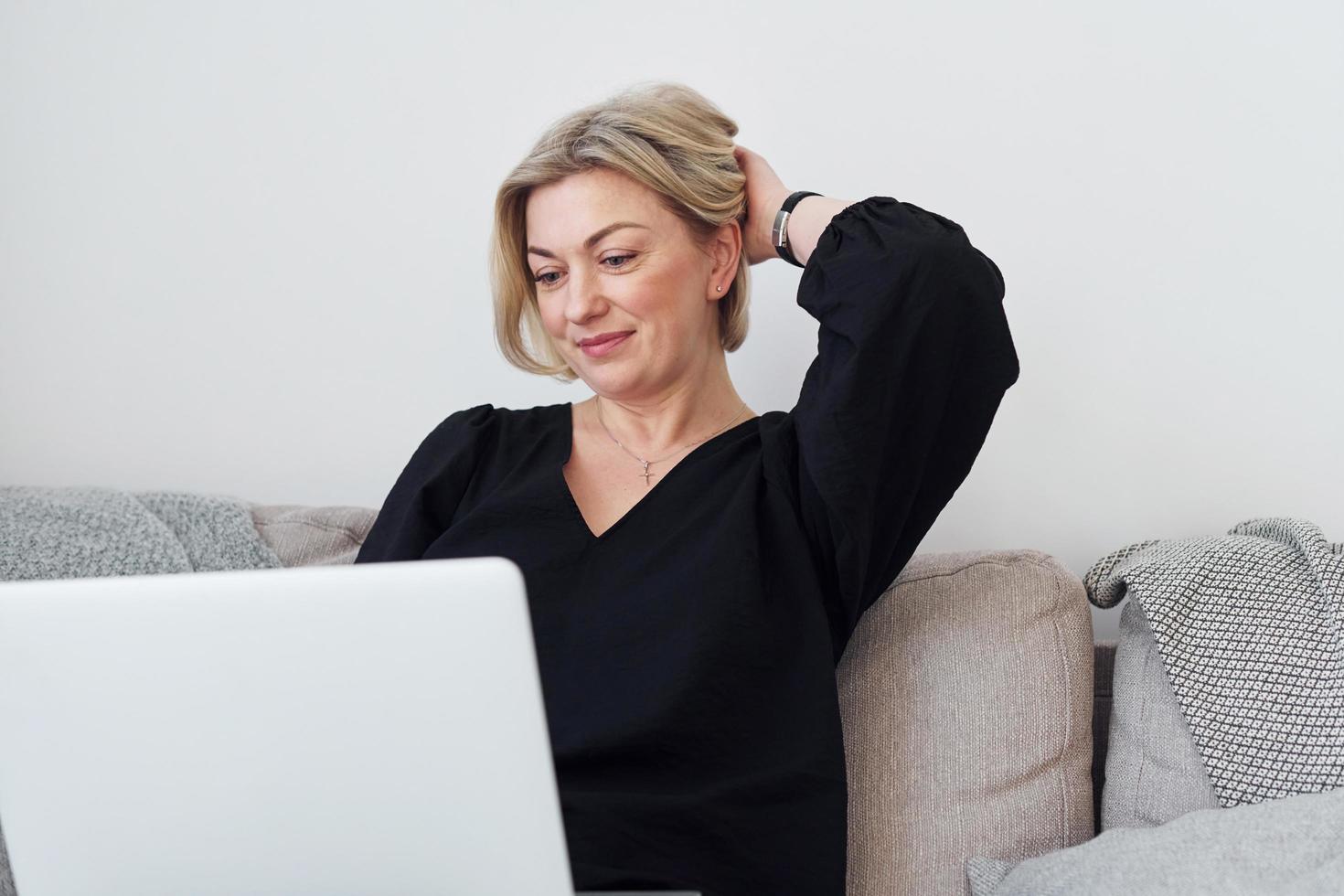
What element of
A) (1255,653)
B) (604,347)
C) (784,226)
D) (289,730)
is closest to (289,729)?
(289,730)

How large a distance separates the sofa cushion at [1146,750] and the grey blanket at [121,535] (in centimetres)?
106

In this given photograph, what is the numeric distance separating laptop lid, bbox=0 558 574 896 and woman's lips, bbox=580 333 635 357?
0.71m

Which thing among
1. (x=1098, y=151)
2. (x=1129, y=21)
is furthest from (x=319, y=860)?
(x=1129, y=21)

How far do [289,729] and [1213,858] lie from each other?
2.77 ft

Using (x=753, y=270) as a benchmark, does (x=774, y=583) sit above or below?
below

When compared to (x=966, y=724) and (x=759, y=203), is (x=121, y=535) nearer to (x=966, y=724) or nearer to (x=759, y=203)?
(x=759, y=203)

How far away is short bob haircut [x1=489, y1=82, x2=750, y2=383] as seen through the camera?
1358 mm

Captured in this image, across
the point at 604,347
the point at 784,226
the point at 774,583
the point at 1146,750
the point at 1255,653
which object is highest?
the point at 784,226

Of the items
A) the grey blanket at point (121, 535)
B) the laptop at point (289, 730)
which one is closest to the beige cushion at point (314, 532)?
the grey blanket at point (121, 535)

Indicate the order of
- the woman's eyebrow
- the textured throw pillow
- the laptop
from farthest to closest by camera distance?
1. the woman's eyebrow
2. the textured throw pillow
3. the laptop

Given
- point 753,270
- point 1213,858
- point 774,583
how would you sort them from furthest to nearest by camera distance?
point 753,270 < point 774,583 < point 1213,858

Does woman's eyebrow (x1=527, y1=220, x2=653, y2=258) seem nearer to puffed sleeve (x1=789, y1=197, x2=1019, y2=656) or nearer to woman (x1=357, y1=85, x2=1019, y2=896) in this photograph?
woman (x1=357, y1=85, x2=1019, y2=896)

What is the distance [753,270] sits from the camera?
1762 millimetres

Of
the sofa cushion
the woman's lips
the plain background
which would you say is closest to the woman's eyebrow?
the woman's lips
